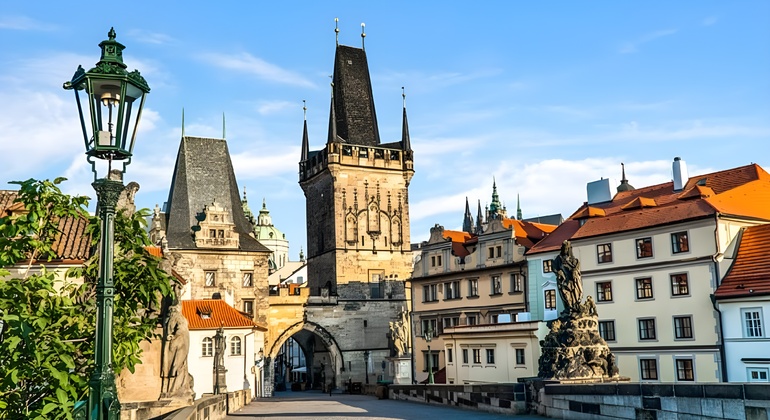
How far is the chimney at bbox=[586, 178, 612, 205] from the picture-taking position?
44.5 metres

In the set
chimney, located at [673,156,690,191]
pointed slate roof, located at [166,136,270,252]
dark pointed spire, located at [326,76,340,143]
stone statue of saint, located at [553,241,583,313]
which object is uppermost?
dark pointed spire, located at [326,76,340,143]

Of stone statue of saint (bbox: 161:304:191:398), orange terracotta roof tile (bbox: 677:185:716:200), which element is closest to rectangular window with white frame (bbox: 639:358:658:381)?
orange terracotta roof tile (bbox: 677:185:716:200)

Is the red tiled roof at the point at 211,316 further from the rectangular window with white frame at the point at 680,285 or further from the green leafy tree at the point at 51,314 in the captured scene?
the green leafy tree at the point at 51,314

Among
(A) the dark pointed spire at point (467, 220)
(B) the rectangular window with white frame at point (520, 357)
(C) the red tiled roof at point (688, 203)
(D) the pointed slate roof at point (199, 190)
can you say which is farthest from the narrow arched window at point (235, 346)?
(A) the dark pointed spire at point (467, 220)

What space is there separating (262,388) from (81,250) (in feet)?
101

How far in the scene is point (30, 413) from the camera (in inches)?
349

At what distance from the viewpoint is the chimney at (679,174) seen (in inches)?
1561

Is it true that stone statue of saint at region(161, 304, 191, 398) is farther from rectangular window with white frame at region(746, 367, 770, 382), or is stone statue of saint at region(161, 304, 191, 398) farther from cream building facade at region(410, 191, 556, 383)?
cream building facade at region(410, 191, 556, 383)

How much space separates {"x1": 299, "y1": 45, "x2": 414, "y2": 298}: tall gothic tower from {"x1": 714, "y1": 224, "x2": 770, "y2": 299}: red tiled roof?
37.8 meters

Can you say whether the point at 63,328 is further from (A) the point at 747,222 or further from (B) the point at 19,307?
(A) the point at 747,222

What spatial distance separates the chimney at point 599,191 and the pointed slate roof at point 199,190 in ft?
87.2

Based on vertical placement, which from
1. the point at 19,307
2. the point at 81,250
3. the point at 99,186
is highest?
the point at 81,250

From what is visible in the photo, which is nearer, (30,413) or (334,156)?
(30,413)

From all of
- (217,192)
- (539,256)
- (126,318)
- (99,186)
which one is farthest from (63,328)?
(217,192)
